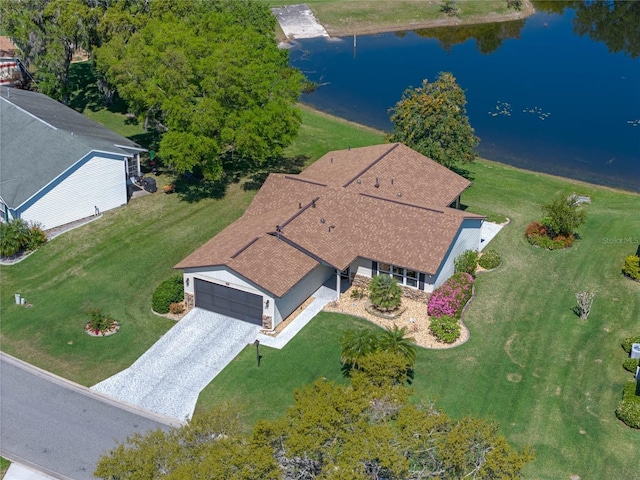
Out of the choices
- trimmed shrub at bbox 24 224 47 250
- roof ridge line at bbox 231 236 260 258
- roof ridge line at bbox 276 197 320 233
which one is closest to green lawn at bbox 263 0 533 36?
roof ridge line at bbox 276 197 320 233

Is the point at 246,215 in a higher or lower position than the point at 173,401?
higher

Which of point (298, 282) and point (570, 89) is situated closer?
point (298, 282)

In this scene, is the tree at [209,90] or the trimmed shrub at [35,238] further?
the tree at [209,90]

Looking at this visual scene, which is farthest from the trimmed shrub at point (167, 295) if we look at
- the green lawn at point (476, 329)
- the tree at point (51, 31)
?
the tree at point (51, 31)

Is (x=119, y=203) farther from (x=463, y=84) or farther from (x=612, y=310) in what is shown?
(x=463, y=84)

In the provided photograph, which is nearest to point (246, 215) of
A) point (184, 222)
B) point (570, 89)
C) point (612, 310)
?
point (184, 222)

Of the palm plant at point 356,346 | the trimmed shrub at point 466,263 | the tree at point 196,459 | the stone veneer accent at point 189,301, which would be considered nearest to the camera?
the tree at point 196,459

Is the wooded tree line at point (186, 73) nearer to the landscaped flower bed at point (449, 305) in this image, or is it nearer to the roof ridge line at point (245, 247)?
the roof ridge line at point (245, 247)

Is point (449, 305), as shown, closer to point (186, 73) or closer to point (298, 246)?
point (298, 246)

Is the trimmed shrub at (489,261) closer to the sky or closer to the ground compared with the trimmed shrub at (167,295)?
closer to the sky
